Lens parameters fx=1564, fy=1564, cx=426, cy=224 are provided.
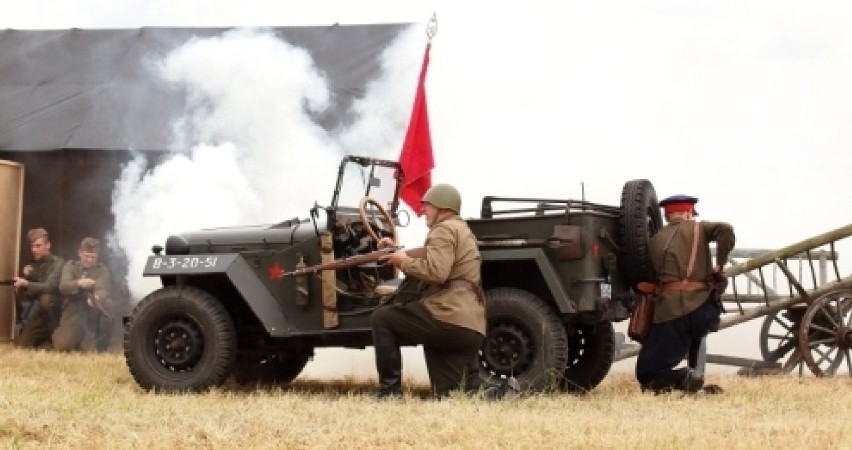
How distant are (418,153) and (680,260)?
3312 mm

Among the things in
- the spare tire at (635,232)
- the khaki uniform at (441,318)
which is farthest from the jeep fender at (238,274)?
the spare tire at (635,232)

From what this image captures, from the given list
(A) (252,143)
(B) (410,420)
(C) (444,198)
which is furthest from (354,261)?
(A) (252,143)

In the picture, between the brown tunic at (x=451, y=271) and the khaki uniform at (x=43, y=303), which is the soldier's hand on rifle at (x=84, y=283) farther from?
the brown tunic at (x=451, y=271)

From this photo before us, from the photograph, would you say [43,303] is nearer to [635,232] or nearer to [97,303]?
[97,303]

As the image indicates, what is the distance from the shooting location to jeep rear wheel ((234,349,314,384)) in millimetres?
12461

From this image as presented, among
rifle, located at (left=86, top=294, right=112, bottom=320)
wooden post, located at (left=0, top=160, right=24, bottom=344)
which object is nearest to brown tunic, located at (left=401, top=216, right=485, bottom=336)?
rifle, located at (left=86, top=294, right=112, bottom=320)

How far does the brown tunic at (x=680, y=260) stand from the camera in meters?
11.3

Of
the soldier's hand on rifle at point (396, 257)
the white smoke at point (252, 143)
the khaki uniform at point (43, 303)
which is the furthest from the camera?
the khaki uniform at point (43, 303)

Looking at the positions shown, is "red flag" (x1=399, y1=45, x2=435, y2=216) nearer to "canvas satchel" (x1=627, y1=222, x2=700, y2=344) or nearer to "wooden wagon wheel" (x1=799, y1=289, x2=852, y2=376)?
"canvas satchel" (x1=627, y1=222, x2=700, y2=344)

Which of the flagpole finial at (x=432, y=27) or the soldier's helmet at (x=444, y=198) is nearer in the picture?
the soldier's helmet at (x=444, y=198)

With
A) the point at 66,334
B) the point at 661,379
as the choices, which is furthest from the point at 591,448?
the point at 66,334

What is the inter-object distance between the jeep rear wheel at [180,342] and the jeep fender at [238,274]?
0.16 m

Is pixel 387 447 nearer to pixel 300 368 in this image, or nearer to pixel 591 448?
pixel 591 448

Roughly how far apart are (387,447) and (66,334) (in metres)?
8.74
